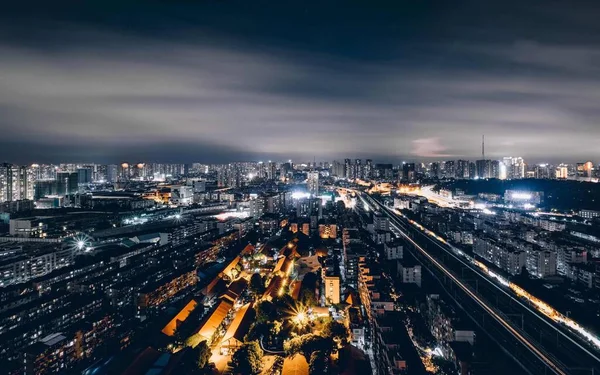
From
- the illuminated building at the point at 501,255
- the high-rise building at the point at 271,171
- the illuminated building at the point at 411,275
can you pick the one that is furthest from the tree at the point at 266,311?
the high-rise building at the point at 271,171

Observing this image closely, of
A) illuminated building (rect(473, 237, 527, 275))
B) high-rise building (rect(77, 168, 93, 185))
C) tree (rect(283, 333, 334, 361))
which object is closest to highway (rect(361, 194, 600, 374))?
illuminated building (rect(473, 237, 527, 275))

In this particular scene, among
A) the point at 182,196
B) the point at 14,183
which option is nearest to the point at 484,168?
the point at 182,196

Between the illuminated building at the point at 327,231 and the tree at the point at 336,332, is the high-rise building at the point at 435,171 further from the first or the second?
the tree at the point at 336,332

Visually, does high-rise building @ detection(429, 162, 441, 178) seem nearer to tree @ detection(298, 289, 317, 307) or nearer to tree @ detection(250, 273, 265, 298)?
tree @ detection(250, 273, 265, 298)

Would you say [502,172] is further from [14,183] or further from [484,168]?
[14,183]

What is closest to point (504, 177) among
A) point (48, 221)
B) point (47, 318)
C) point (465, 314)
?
point (465, 314)
